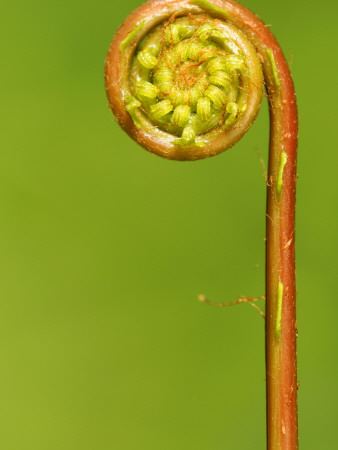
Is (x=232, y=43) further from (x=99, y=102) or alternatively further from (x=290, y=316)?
(x=99, y=102)

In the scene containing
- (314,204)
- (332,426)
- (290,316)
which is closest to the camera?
(290,316)

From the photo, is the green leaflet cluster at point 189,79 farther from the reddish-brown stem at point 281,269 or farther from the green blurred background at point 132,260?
the green blurred background at point 132,260

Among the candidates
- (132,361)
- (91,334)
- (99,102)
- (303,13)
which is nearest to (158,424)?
(132,361)

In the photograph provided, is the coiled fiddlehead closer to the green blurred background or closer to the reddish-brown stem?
the reddish-brown stem

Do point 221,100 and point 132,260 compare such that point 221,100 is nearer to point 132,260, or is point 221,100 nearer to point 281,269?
point 281,269

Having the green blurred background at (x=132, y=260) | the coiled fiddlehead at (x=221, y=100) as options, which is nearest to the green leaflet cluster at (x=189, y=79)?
the coiled fiddlehead at (x=221, y=100)

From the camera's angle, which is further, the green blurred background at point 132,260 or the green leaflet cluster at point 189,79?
the green blurred background at point 132,260

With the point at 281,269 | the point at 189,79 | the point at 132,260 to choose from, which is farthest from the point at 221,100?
the point at 132,260
